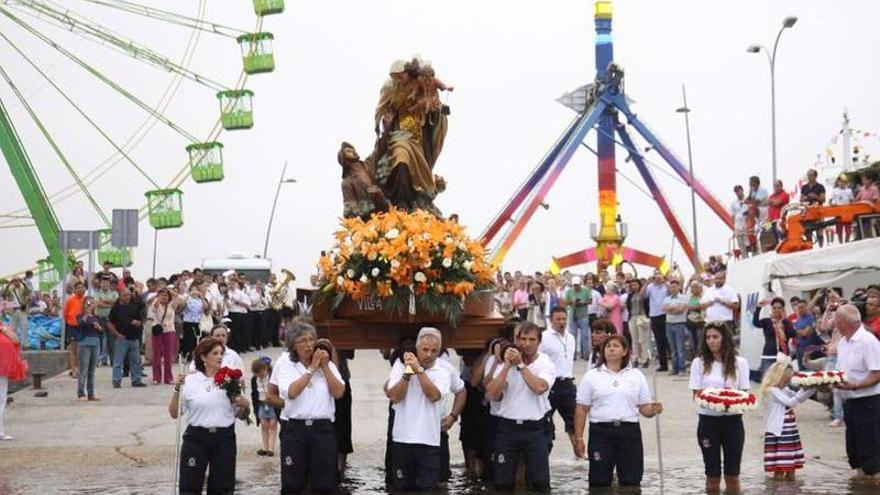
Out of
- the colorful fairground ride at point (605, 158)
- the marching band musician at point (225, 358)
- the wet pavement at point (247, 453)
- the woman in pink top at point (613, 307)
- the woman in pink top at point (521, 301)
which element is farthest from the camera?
the colorful fairground ride at point (605, 158)

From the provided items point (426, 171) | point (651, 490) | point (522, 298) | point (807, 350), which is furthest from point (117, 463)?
point (522, 298)

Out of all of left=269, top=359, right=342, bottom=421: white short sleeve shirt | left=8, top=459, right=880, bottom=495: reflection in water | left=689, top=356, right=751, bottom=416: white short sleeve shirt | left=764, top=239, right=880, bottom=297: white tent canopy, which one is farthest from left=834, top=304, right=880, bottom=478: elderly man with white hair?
left=764, top=239, right=880, bottom=297: white tent canopy

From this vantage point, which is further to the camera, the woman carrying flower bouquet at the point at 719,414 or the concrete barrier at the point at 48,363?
the concrete barrier at the point at 48,363

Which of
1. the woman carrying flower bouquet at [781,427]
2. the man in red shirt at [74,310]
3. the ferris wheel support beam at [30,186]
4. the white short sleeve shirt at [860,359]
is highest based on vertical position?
the ferris wheel support beam at [30,186]

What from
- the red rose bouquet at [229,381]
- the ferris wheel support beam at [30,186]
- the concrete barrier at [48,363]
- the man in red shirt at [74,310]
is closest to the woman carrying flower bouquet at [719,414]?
the red rose bouquet at [229,381]

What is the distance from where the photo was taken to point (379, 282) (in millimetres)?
12102

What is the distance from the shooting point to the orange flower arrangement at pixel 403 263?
12.1 m

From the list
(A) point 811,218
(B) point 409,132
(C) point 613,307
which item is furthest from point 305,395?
(C) point 613,307

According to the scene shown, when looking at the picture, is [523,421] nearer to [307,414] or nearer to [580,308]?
[307,414]

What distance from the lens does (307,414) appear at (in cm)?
1182

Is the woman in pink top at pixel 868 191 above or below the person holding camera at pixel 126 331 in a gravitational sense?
above

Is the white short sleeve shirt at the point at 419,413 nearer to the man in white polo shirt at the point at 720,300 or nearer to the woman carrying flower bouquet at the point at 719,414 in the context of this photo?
the woman carrying flower bouquet at the point at 719,414

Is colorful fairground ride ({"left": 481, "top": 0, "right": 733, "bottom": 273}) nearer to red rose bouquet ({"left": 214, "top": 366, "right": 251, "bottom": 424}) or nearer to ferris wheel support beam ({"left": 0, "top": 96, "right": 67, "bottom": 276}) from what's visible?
ferris wheel support beam ({"left": 0, "top": 96, "right": 67, "bottom": 276})

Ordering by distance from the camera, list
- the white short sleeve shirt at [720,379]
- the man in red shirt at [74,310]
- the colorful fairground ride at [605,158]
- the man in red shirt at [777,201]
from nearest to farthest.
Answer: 1. the white short sleeve shirt at [720,379]
2. the man in red shirt at [74,310]
3. the man in red shirt at [777,201]
4. the colorful fairground ride at [605,158]
